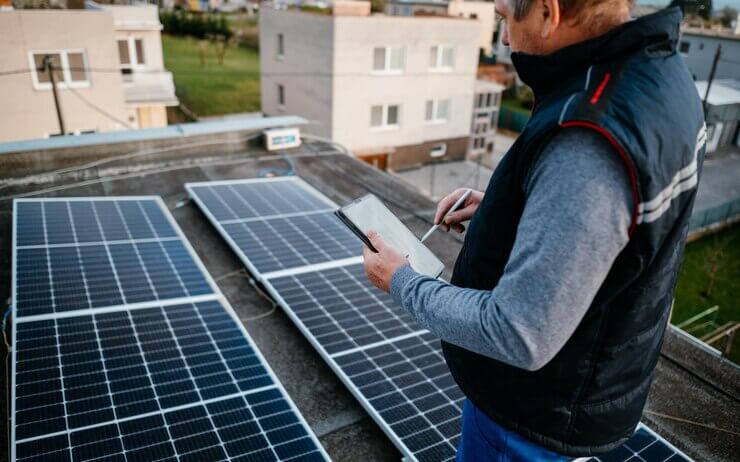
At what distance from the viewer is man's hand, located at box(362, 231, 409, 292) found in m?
2.12

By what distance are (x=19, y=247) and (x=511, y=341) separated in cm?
565

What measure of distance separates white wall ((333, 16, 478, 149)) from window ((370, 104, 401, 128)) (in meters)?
0.24

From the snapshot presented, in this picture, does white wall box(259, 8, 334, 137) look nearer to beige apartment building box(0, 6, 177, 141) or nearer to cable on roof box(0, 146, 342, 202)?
beige apartment building box(0, 6, 177, 141)

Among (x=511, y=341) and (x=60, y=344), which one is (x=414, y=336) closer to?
(x=60, y=344)

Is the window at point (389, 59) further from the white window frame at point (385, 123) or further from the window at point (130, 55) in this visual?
the window at point (130, 55)

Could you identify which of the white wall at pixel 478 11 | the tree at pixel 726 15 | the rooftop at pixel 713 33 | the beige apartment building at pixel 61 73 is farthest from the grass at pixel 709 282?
the tree at pixel 726 15

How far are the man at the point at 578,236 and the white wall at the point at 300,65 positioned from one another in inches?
825

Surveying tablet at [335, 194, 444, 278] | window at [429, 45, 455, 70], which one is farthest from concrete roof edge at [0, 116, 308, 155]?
window at [429, 45, 455, 70]

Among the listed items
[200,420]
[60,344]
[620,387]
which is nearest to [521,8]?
[620,387]

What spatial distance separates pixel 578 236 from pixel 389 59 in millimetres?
22814

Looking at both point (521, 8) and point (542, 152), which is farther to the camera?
point (521, 8)

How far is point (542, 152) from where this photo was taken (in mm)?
1575

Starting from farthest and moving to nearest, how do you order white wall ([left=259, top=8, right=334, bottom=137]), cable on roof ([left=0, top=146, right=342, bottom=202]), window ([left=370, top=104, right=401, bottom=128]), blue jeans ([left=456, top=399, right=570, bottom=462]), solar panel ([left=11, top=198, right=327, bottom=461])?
1. window ([left=370, top=104, right=401, bottom=128])
2. white wall ([left=259, top=8, right=334, bottom=137])
3. cable on roof ([left=0, top=146, right=342, bottom=202])
4. solar panel ([left=11, top=198, right=327, bottom=461])
5. blue jeans ([left=456, top=399, right=570, bottom=462])

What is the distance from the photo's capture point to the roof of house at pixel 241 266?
4.30m
